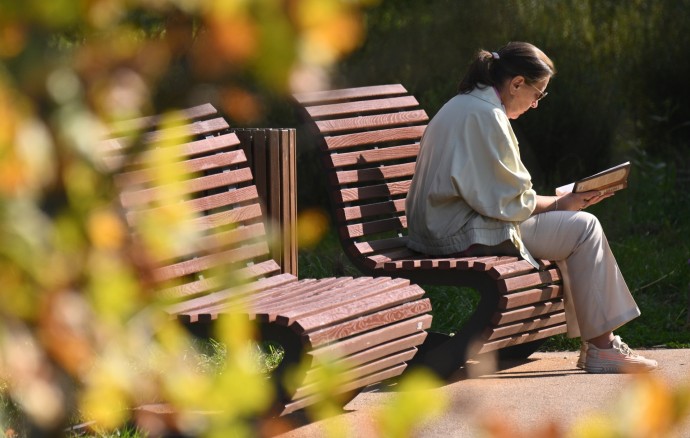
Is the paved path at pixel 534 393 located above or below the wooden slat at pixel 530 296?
below

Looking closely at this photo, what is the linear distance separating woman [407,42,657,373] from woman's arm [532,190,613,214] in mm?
109

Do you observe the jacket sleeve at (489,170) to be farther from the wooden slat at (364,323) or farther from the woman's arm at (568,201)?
the wooden slat at (364,323)

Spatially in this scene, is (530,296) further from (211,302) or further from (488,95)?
(211,302)

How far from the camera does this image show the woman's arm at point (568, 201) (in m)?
5.08

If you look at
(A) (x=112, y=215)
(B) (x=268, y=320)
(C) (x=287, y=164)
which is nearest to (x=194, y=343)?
(C) (x=287, y=164)

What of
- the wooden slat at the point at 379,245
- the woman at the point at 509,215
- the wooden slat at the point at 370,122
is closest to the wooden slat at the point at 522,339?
the woman at the point at 509,215

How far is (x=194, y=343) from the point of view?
5.13m

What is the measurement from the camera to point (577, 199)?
16.7 ft


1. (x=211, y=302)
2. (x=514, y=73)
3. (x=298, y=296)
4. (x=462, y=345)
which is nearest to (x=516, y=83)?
(x=514, y=73)

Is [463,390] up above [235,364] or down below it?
below

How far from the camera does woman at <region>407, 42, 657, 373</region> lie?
488 cm

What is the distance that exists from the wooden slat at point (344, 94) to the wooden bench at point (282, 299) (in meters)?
0.39

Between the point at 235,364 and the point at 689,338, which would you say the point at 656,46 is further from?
the point at 235,364

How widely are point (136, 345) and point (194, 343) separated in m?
4.08
